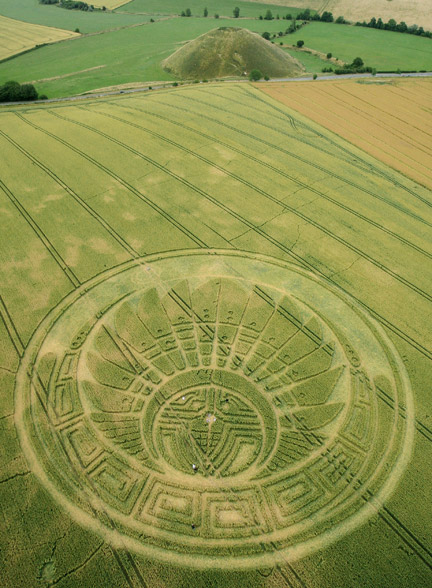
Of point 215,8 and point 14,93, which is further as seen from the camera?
point 215,8

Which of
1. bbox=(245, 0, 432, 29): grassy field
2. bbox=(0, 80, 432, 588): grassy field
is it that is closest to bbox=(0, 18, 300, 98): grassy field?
bbox=(245, 0, 432, 29): grassy field

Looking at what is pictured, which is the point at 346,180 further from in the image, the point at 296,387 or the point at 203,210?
the point at 296,387

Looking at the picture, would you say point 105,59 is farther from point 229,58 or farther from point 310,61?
point 310,61

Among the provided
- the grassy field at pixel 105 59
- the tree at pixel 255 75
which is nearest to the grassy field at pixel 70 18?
the grassy field at pixel 105 59

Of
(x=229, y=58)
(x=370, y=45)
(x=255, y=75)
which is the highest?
(x=370, y=45)

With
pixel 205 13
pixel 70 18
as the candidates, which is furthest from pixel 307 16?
pixel 70 18

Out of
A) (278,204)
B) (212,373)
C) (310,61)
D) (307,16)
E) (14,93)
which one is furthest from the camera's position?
(307,16)
